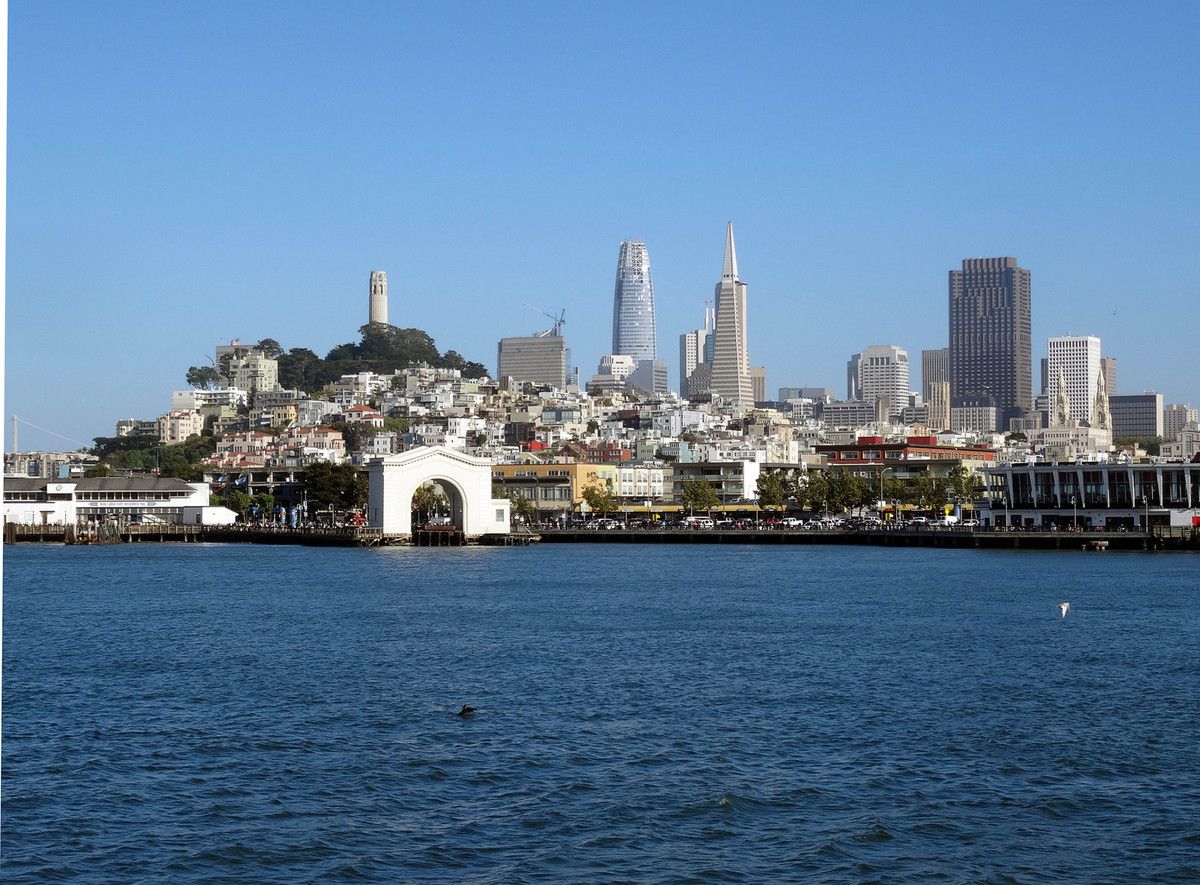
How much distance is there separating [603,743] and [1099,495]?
73786 mm

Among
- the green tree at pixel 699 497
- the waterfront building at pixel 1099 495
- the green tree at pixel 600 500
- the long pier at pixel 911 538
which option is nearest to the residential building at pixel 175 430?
the green tree at pixel 600 500

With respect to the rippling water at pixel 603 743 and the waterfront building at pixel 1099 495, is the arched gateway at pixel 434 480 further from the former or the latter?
the rippling water at pixel 603 743

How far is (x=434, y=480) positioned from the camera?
287 feet

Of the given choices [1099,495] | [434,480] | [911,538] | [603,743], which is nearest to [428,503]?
[434,480]

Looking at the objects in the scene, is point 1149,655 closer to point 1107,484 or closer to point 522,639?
point 522,639

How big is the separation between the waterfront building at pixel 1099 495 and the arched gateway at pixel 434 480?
31165mm

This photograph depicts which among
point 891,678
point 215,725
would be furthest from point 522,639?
point 215,725

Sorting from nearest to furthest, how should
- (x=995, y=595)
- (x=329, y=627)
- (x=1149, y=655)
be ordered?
(x=1149, y=655)
(x=329, y=627)
(x=995, y=595)

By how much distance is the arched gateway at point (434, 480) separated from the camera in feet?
278

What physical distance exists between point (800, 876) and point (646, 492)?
404ft

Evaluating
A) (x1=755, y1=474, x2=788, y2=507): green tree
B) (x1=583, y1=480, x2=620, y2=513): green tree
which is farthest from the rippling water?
(x1=583, y1=480, x2=620, y2=513): green tree

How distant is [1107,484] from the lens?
87375mm

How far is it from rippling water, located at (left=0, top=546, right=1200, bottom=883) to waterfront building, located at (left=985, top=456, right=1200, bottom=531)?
4805cm

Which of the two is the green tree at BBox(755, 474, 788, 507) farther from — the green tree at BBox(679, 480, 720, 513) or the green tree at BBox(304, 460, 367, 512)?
the green tree at BBox(304, 460, 367, 512)
